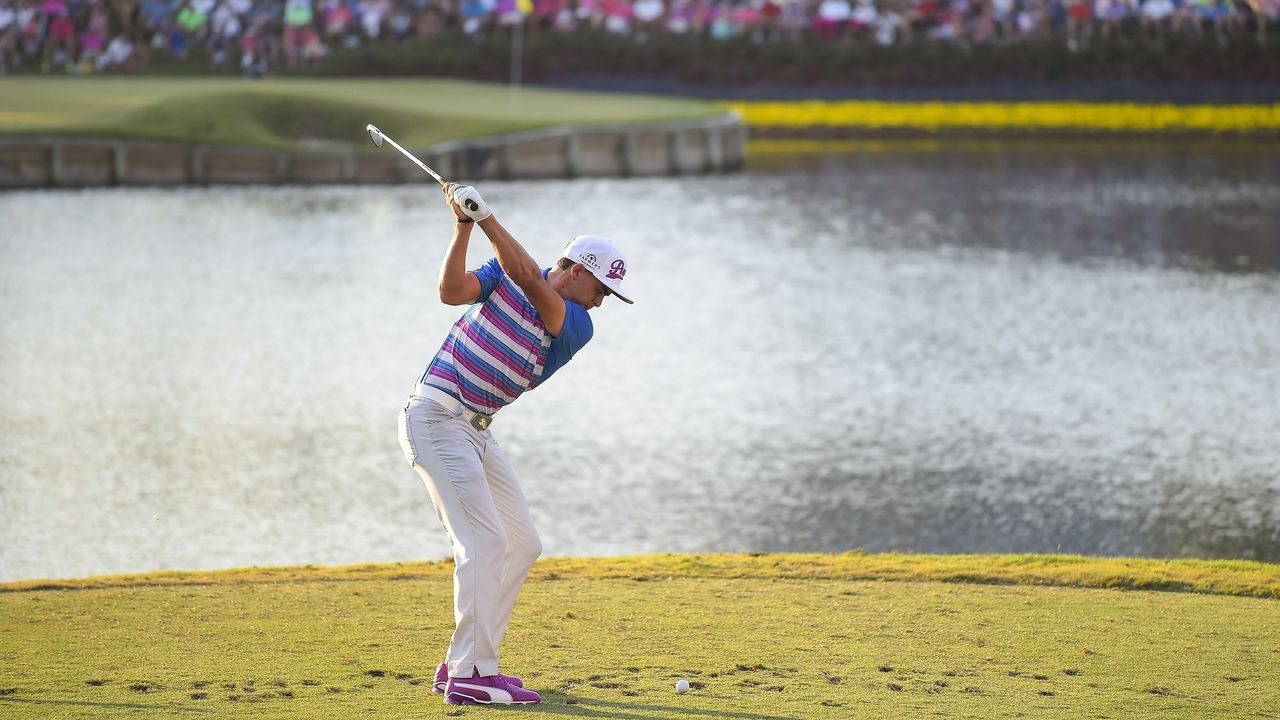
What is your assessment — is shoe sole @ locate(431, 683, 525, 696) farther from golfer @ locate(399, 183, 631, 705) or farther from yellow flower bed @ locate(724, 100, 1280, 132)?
yellow flower bed @ locate(724, 100, 1280, 132)

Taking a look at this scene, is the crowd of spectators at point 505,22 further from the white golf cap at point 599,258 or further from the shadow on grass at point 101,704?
the shadow on grass at point 101,704

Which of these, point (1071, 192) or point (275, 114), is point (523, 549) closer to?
point (1071, 192)

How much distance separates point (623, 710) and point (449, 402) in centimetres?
126

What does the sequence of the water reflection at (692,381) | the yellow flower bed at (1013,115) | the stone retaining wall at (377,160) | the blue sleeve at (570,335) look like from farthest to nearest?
1. the yellow flower bed at (1013,115)
2. the stone retaining wall at (377,160)
3. the water reflection at (692,381)
4. the blue sleeve at (570,335)

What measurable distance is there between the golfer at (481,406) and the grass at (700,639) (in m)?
0.22

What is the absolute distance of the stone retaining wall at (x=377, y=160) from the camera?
35750 mm

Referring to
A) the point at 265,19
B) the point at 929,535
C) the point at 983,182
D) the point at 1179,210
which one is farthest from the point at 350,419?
the point at 265,19

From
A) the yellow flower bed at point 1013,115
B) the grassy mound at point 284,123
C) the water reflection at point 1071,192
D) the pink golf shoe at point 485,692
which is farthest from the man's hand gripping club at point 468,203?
the yellow flower bed at point 1013,115

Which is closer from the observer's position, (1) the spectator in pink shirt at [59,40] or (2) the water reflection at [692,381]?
(2) the water reflection at [692,381]

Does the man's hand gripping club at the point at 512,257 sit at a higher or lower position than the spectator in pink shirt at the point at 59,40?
higher

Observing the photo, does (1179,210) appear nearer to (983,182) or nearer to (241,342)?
(983,182)

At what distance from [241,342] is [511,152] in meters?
17.0

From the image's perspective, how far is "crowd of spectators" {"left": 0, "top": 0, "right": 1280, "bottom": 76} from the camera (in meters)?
48.2

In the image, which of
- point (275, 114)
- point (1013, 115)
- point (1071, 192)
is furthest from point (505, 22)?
point (1071, 192)
